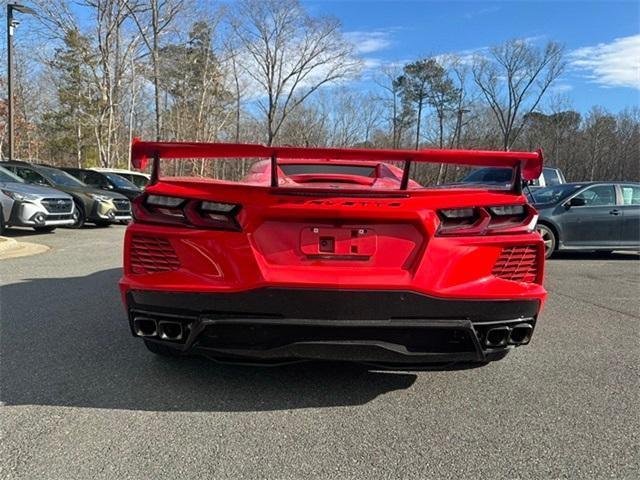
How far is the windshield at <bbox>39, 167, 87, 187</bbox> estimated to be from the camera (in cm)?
1311

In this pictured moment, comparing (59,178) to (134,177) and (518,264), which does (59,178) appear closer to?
(134,177)

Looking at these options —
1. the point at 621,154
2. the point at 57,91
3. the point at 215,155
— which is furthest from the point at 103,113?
the point at 621,154

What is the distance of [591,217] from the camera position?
9047 millimetres

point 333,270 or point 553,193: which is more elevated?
point 553,193

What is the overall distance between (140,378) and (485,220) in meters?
2.14

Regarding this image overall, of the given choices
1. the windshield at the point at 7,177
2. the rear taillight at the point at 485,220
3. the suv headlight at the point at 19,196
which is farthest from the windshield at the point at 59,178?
the rear taillight at the point at 485,220

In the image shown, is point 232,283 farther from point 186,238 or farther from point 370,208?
point 370,208

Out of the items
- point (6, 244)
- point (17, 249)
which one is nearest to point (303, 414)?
point (17, 249)

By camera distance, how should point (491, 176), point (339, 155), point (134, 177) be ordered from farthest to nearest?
1. point (134, 177)
2. point (491, 176)
3. point (339, 155)

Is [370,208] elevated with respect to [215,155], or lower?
lower

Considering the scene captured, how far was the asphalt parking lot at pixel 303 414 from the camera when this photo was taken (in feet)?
6.99

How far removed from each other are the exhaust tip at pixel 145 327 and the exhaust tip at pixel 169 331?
0.03m

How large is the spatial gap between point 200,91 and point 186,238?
4116 centimetres

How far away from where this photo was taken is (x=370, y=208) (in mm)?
2422
